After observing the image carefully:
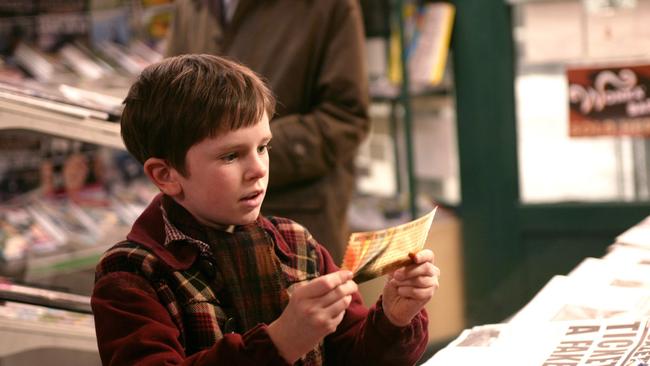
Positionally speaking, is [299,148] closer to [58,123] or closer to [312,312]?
[58,123]

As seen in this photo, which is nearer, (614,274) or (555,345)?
(555,345)

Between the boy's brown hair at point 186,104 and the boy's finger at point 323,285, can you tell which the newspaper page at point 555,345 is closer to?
the boy's finger at point 323,285

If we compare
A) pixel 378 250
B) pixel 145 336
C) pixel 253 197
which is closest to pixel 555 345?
pixel 378 250

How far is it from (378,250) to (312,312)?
132 mm

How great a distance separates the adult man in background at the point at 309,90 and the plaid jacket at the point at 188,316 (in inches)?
39.9

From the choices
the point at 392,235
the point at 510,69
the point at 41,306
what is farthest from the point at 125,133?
the point at 510,69

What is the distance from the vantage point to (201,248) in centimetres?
149

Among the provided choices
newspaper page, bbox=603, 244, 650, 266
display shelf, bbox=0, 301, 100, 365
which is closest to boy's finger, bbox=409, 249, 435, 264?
newspaper page, bbox=603, 244, 650, 266

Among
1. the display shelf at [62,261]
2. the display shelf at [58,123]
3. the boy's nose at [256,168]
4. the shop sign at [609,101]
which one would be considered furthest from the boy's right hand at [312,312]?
the shop sign at [609,101]

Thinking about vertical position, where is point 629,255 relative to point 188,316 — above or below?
below

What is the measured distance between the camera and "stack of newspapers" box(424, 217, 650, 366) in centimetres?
154

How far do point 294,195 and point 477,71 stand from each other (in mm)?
1539

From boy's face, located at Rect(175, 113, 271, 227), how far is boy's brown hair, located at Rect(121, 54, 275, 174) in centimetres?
1

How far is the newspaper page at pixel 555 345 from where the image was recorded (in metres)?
1.52
